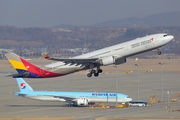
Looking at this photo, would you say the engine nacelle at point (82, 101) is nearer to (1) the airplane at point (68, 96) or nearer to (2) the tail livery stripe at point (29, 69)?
(1) the airplane at point (68, 96)

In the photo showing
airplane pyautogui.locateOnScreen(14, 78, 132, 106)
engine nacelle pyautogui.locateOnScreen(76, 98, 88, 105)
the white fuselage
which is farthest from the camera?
airplane pyautogui.locateOnScreen(14, 78, 132, 106)

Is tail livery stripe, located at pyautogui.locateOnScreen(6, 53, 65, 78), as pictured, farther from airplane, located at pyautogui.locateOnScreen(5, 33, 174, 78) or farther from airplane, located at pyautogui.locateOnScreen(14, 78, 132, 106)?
airplane, located at pyautogui.locateOnScreen(14, 78, 132, 106)

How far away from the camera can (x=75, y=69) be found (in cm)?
6800

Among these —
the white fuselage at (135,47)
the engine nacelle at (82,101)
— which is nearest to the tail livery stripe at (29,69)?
the white fuselage at (135,47)

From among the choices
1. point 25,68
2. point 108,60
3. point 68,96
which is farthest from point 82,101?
point 108,60

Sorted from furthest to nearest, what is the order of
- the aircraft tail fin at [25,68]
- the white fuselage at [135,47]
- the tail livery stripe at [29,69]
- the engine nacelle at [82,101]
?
1. the engine nacelle at [82,101]
2. the aircraft tail fin at [25,68]
3. the tail livery stripe at [29,69]
4. the white fuselage at [135,47]

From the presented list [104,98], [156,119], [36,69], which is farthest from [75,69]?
[104,98]

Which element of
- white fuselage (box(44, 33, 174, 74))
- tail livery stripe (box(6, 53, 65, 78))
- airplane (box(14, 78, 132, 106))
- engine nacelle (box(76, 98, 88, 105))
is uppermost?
white fuselage (box(44, 33, 174, 74))

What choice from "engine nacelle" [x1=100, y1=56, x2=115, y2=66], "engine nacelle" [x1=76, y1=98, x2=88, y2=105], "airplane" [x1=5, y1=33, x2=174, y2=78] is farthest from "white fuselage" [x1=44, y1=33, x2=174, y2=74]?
"engine nacelle" [x1=76, y1=98, x2=88, y2=105]

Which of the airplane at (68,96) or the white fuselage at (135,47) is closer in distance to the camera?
the white fuselage at (135,47)

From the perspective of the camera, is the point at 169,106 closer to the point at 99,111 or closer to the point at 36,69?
the point at 99,111

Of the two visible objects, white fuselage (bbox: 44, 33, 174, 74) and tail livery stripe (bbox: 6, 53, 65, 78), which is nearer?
white fuselage (bbox: 44, 33, 174, 74)

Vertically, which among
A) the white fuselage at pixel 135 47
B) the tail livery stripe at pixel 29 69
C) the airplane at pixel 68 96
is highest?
the white fuselage at pixel 135 47

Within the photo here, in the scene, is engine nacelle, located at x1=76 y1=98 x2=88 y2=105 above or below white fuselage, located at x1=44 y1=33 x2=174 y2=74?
below
